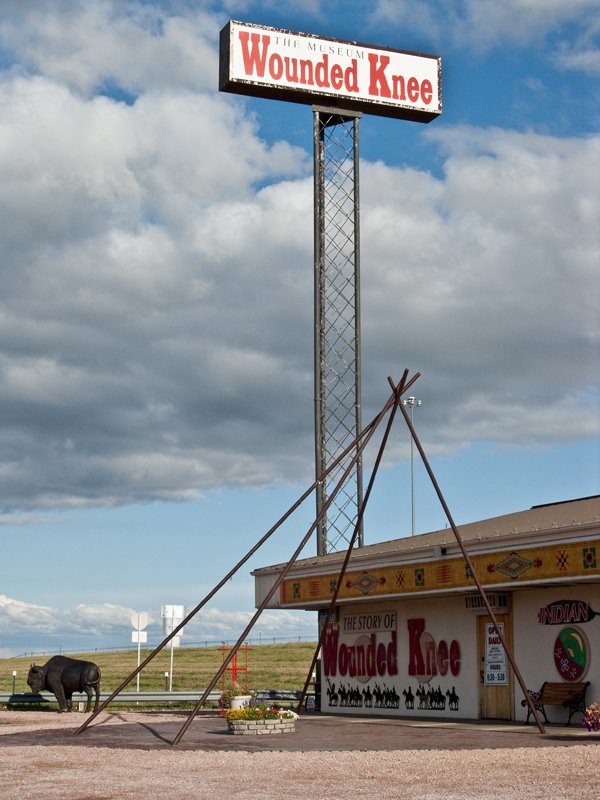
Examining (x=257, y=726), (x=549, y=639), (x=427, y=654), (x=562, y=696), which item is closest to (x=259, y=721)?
(x=257, y=726)

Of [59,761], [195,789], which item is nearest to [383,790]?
[195,789]

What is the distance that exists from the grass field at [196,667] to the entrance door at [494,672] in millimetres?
24272

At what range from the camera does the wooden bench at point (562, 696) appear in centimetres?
2589

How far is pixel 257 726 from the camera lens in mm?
24781

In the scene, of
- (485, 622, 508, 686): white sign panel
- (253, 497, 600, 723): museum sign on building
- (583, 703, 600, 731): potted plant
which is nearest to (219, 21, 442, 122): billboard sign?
(253, 497, 600, 723): museum sign on building

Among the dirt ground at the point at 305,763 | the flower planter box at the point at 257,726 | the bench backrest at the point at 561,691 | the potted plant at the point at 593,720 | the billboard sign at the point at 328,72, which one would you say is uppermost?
the billboard sign at the point at 328,72

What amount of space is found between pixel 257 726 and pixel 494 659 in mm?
7112

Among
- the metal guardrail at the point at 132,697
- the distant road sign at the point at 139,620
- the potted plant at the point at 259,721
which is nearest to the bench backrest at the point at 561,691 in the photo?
the potted plant at the point at 259,721

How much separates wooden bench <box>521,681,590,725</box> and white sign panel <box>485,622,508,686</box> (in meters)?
1.40

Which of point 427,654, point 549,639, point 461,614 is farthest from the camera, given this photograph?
point 427,654

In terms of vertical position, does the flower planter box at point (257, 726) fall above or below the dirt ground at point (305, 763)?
above

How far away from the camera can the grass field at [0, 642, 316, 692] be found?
63250mm

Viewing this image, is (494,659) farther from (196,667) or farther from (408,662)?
(196,667)

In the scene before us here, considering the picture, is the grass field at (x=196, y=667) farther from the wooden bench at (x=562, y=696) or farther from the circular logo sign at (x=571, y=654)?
the circular logo sign at (x=571, y=654)
